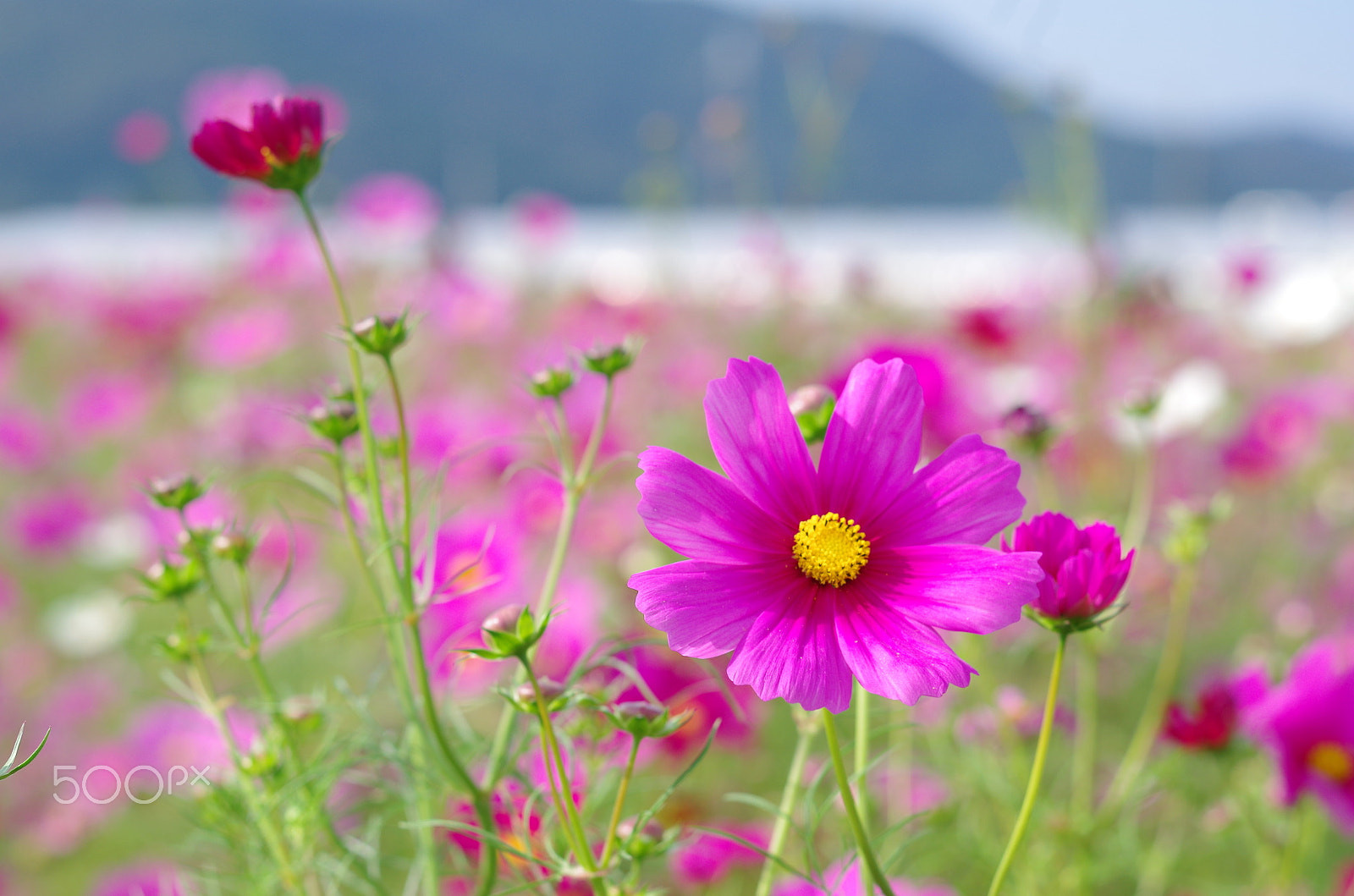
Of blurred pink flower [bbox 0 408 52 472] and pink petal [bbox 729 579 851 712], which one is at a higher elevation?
pink petal [bbox 729 579 851 712]

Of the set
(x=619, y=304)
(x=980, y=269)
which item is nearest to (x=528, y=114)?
(x=980, y=269)

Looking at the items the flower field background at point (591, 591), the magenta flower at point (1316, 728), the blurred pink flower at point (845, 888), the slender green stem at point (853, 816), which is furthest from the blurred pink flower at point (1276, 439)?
the slender green stem at point (853, 816)

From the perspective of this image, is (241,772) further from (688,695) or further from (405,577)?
(688,695)

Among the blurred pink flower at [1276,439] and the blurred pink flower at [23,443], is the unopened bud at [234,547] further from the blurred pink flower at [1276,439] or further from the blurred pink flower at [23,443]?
the blurred pink flower at [23,443]

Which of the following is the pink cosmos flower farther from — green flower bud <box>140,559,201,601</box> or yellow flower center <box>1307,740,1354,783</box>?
green flower bud <box>140,559,201,601</box>

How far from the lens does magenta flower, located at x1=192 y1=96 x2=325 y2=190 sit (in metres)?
0.38

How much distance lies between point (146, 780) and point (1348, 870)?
92 centimetres

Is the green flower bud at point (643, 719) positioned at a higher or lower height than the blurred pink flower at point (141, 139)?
lower

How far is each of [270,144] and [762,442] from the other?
211 mm

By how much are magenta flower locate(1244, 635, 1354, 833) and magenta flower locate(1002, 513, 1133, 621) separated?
34 centimetres

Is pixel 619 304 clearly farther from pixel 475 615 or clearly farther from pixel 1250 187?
pixel 1250 187

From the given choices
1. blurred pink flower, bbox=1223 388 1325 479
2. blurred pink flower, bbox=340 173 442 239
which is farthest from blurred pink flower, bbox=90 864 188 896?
blurred pink flower, bbox=340 173 442 239

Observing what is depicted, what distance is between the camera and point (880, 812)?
901 mm

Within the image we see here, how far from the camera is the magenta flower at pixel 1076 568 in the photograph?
0.98 ft
